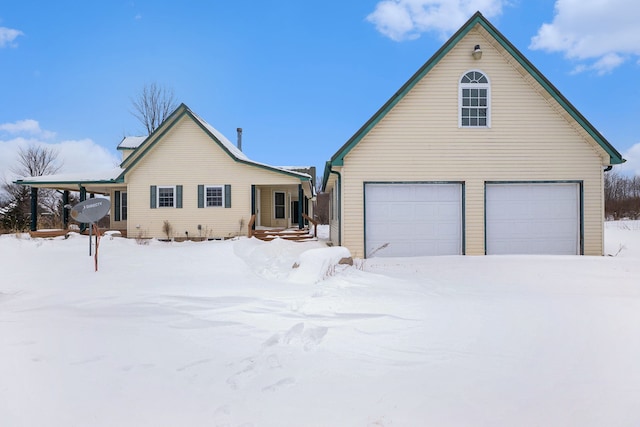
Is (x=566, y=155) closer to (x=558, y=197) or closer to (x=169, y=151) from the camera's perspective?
(x=558, y=197)

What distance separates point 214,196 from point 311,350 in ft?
45.9

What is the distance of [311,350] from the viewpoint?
4.04 metres

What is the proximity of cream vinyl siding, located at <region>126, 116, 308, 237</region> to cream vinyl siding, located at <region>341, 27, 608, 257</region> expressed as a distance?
19.1 feet

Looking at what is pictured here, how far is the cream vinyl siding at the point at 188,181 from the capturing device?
54.6 ft

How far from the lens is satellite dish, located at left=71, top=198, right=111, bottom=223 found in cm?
840

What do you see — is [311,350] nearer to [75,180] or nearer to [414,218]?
[414,218]

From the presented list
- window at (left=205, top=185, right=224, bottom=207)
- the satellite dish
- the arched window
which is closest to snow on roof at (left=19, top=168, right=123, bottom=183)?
window at (left=205, top=185, right=224, bottom=207)

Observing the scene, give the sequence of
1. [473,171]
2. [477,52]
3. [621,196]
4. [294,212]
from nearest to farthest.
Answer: [477,52] → [473,171] → [294,212] → [621,196]

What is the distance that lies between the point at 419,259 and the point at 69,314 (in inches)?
359

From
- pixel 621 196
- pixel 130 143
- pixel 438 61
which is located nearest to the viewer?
pixel 438 61

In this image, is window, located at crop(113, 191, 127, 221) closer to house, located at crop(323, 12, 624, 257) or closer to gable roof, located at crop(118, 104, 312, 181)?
gable roof, located at crop(118, 104, 312, 181)

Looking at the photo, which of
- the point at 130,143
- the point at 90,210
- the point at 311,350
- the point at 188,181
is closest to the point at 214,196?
the point at 188,181

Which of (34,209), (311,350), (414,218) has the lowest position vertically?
(311,350)

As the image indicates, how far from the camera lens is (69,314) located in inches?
201
